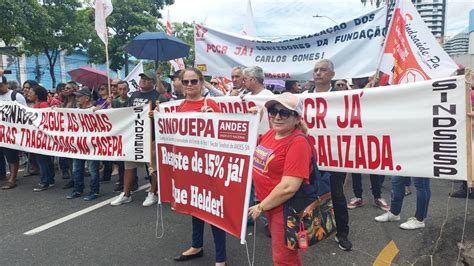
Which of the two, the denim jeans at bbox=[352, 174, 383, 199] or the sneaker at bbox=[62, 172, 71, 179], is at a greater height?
the denim jeans at bbox=[352, 174, 383, 199]

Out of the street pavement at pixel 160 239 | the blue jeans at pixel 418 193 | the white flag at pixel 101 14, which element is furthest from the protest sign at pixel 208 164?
the white flag at pixel 101 14

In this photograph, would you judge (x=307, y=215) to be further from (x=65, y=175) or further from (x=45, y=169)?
(x=65, y=175)

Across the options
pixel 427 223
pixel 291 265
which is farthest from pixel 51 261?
pixel 427 223

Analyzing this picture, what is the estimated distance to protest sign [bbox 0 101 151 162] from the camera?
5258 mm

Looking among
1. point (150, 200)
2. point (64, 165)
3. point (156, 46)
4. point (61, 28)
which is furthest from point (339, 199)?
point (61, 28)

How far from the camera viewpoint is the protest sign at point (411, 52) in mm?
4286

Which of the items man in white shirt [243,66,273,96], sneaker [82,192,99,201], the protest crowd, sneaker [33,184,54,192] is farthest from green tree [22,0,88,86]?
man in white shirt [243,66,273,96]

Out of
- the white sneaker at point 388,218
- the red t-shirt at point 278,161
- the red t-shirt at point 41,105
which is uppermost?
the red t-shirt at point 41,105

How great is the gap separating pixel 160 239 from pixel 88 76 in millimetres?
6560

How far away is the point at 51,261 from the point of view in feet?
12.2

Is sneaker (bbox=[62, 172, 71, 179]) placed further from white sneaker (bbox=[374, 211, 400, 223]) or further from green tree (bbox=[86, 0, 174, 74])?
green tree (bbox=[86, 0, 174, 74])

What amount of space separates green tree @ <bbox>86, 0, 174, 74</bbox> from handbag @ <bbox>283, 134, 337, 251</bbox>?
20817 millimetres

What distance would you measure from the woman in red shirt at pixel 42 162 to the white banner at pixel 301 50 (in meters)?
2.81

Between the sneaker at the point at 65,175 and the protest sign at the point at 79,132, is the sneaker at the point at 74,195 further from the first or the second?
the sneaker at the point at 65,175
